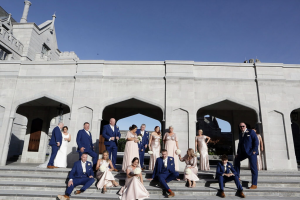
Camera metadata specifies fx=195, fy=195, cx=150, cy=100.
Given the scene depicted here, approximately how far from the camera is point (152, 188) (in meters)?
5.82

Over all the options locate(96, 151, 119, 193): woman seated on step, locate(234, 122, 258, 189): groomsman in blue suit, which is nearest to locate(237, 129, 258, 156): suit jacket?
locate(234, 122, 258, 189): groomsman in blue suit

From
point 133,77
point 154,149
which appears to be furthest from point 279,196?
point 133,77

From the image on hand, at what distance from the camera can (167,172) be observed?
19.5ft

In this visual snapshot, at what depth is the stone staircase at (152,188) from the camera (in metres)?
5.48

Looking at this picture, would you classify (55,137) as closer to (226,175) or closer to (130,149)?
(130,149)

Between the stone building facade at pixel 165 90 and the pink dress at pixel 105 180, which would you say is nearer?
the pink dress at pixel 105 180

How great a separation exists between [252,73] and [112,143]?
26.1 ft

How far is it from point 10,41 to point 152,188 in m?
18.9

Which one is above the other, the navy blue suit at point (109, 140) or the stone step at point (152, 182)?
the navy blue suit at point (109, 140)

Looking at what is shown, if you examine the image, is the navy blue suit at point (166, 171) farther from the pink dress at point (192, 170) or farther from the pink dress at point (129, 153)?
the pink dress at point (129, 153)

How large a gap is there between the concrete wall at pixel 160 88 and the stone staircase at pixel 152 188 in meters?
2.69

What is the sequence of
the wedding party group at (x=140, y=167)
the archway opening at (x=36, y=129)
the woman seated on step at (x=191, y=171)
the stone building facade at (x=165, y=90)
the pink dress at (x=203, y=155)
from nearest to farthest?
the wedding party group at (x=140, y=167) → the woman seated on step at (x=191, y=171) → the pink dress at (x=203, y=155) → the stone building facade at (x=165, y=90) → the archway opening at (x=36, y=129)

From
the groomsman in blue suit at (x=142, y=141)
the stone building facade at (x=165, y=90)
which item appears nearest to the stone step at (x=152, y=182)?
the groomsman in blue suit at (x=142, y=141)

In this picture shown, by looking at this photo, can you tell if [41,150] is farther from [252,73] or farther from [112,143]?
[252,73]
